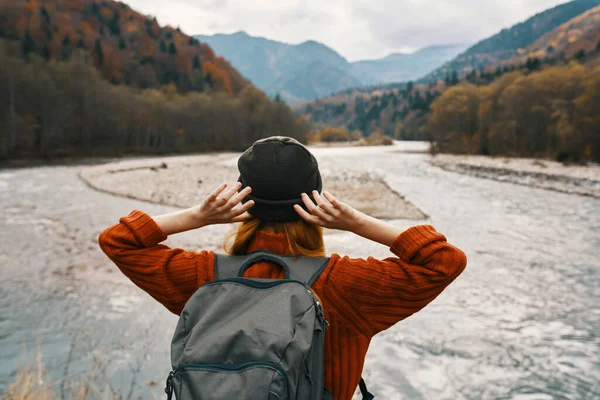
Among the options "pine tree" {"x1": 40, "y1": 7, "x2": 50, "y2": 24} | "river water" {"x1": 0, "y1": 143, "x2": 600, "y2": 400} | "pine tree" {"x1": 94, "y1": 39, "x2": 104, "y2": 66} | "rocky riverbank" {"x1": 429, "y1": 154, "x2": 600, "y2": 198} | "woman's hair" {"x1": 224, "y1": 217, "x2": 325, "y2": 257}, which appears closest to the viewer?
"woman's hair" {"x1": 224, "y1": 217, "x2": 325, "y2": 257}

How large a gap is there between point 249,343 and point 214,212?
0.54 metres

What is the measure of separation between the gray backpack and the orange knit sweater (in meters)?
0.16

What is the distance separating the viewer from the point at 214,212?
61.3 inches

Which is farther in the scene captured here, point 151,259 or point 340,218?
point 151,259

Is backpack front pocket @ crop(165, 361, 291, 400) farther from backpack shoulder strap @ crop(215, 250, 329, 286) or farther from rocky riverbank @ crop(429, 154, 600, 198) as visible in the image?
rocky riverbank @ crop(429, 154, 600, 198)

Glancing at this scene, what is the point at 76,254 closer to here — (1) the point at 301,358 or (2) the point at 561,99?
(1) the point at 301,358

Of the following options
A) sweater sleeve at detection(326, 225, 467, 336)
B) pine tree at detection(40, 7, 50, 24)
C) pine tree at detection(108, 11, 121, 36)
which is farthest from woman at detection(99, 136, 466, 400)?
pine tree at detection(108, 11, 121, 36)

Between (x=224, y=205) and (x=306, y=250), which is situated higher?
(x=224, y=205)

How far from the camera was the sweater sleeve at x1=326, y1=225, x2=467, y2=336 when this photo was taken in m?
1.46

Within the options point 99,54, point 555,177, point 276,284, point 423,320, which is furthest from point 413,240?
point 99,54

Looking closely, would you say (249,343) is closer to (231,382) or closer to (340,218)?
(231,382)

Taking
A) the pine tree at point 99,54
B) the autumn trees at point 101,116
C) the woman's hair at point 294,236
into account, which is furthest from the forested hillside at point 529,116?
the pine tree at point 99,54

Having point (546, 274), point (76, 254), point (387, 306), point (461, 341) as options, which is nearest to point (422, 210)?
point (546, 274)

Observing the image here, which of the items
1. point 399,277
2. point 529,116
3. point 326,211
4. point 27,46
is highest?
point 27,46
